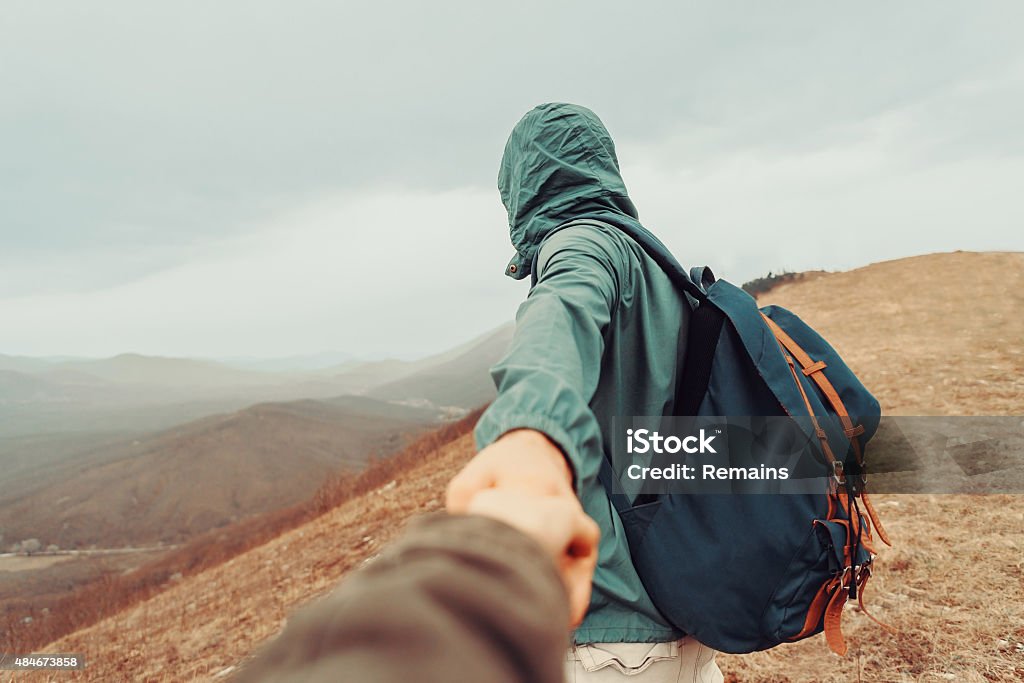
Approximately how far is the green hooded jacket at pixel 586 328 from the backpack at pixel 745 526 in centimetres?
6

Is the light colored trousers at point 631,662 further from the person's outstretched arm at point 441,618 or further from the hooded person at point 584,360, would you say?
the person's outstretched arm at point 441,618

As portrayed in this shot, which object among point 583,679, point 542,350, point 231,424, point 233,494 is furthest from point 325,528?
point 231,424

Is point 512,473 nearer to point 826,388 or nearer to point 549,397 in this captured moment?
point 549,397

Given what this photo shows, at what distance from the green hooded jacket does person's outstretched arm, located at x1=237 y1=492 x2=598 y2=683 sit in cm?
21

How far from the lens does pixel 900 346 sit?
1238cm

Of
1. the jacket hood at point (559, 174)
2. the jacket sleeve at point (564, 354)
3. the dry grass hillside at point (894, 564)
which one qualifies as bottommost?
the dry grass hillside at point (894, 564)

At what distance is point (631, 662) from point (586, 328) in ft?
2.92

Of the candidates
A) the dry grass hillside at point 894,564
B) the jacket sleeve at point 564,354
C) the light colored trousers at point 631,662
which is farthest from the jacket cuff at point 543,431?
the dry grass hillside at point 894,564

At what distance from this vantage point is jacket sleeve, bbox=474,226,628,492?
70 centimetres

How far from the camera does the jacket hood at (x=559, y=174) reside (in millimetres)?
1596

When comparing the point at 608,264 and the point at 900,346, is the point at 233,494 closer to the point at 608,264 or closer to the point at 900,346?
the point at 900,346

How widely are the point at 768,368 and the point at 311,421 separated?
5969cm

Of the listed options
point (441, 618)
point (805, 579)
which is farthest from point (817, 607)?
point (441, 618)

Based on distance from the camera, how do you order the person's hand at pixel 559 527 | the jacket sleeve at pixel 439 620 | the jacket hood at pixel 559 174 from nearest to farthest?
the jacket sleeve at pixel 439 620 → the person's hand at pixel 559 527 → the jacket hood at pixel 559 174
